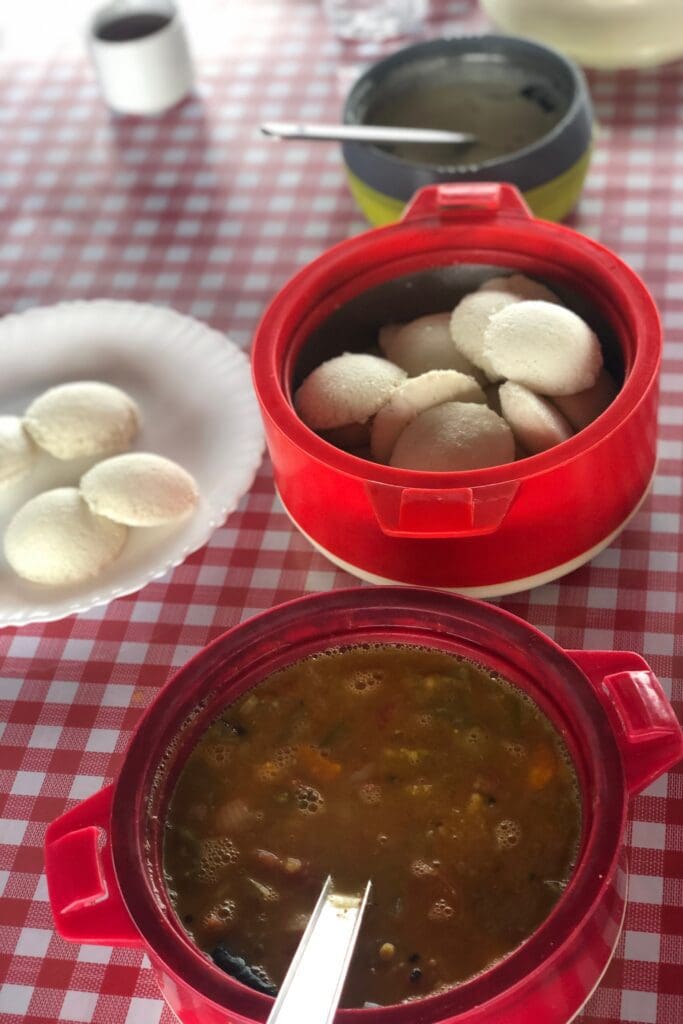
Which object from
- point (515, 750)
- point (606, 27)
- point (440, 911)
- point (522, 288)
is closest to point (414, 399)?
point (522, 288)

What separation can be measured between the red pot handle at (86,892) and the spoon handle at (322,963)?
0.33 ft

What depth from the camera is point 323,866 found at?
2.47ft

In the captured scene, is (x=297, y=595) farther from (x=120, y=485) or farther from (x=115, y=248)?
(x=115, y=248)

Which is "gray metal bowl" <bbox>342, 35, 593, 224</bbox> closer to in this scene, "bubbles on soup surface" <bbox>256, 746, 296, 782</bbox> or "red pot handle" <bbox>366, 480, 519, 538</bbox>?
"red pot handle" <bbox>366, 480, 519, 538</bbox>

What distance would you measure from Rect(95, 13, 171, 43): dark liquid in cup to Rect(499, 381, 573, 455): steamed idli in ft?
3.02

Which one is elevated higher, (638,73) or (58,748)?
(638,73)

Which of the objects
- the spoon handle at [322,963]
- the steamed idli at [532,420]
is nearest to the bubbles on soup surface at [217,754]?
the spoon handle at [322,963]

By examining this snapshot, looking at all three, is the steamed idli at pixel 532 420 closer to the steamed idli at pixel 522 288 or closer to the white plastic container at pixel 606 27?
the steamed idli at pixel 522 288

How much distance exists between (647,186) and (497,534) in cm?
69

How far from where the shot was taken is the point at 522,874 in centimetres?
73

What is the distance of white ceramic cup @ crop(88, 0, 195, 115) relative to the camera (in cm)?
155

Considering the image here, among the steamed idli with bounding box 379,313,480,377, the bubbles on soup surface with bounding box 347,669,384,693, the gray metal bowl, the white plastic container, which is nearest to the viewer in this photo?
the bubbles on soup surface with bounding box 347,669,384,693

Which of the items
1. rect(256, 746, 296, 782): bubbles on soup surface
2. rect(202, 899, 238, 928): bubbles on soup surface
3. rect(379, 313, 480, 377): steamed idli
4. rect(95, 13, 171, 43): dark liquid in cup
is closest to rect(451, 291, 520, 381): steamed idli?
rect(379, 313, 480, 377): steamed idli

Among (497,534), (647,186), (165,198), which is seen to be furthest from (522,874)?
(165,198)
